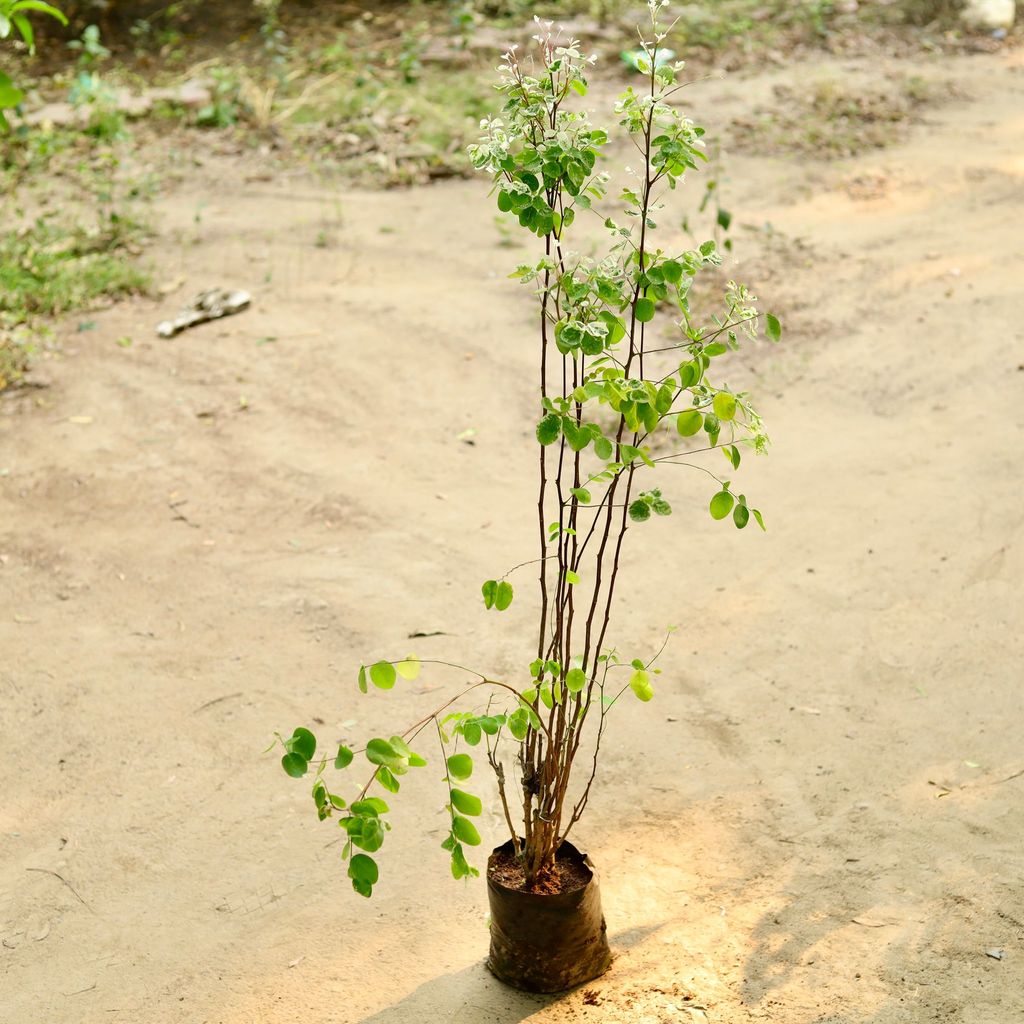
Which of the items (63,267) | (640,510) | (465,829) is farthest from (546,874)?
(63,267)

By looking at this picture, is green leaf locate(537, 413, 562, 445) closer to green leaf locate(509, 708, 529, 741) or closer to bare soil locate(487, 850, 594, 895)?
green leaf locate(509, 708, 529, 741)

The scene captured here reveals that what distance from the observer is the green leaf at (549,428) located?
2203 millimetres

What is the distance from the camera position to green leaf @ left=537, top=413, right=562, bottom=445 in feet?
7.23

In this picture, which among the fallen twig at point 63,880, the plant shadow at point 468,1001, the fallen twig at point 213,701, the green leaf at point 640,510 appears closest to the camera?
the green leaf at point 640,510

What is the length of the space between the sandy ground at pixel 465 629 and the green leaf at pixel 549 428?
1308 millimetres

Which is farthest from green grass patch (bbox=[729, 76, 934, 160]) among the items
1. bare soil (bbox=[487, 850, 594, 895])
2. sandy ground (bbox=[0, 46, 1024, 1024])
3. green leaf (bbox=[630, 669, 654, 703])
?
green leaf (bbox=[630, 669, 654, 703])

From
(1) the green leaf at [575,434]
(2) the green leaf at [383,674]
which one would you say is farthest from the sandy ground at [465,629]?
(1) the green leaf at [575,434]

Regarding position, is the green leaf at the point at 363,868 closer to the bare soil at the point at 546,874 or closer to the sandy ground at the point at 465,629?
the bare soil at the point at 546,874

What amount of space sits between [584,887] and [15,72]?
915cm

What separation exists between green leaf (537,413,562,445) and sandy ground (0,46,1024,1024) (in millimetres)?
1308

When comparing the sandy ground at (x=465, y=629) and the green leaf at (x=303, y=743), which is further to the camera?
the sandy ground at (x=465, y=629)

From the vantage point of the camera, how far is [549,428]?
2.22 metres

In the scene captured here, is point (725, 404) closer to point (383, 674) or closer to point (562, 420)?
point (562, 420)

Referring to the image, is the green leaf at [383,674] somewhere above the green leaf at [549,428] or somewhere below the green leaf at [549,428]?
below
